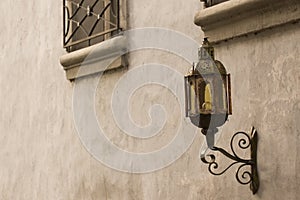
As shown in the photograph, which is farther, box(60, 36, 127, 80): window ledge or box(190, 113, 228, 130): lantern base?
box(60, 36, 127, 80): window ledge

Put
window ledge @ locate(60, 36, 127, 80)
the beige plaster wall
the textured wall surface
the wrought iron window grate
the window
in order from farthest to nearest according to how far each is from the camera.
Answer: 1. the wrought iron window grate
2. window ledge @ locate(60, 36, 127, 80)
3. the window
4. the textured wall surface
5. the beige plaster wall

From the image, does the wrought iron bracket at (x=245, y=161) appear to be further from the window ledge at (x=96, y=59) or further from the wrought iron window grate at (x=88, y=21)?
the wrought iron window grate at (x=88, y=21)

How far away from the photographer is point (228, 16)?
4805 mm

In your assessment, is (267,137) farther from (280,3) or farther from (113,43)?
(113,43)

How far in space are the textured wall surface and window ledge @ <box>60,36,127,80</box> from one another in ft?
0.30

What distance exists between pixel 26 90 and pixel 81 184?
149cm

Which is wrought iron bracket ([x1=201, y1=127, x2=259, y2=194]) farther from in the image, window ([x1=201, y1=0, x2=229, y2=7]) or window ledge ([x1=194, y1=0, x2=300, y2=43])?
window ([x1=201, y1=0, x2=229, y2=7])

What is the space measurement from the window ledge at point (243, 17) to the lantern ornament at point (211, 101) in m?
0.28

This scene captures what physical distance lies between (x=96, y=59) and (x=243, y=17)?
199 cm

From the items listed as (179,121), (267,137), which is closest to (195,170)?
(179,121)

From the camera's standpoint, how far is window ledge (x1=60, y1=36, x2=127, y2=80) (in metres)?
6.14

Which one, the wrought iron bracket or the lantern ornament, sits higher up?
the lantern ornament

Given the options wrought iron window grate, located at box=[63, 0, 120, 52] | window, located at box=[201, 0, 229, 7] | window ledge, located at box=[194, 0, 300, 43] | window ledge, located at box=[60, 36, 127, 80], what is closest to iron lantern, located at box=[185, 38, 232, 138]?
window ledge, located at box=[194, 0, 300, 43]

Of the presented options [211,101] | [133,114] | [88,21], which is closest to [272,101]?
[211,101]
